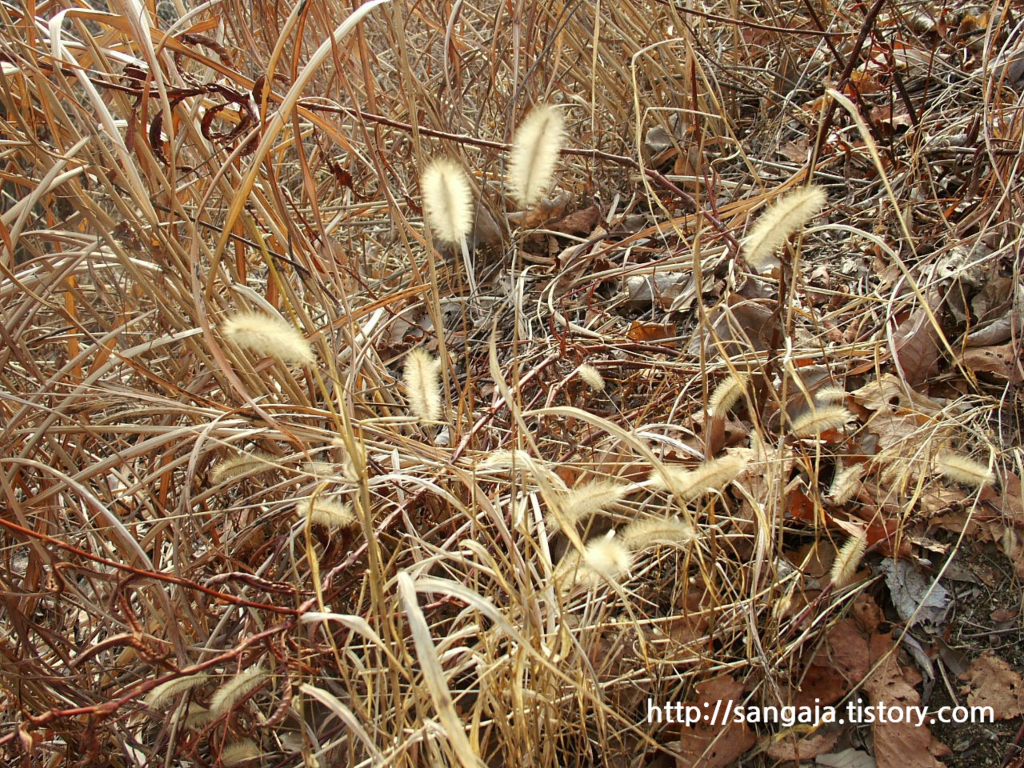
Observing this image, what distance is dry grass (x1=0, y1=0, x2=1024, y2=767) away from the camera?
99cm

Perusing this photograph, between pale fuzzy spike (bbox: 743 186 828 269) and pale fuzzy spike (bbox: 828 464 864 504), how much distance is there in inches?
15.2

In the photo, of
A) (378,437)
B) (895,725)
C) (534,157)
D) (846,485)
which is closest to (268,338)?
(534,157)

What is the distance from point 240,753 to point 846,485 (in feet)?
3.13

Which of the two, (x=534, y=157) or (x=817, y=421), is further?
(x=817, y=421)

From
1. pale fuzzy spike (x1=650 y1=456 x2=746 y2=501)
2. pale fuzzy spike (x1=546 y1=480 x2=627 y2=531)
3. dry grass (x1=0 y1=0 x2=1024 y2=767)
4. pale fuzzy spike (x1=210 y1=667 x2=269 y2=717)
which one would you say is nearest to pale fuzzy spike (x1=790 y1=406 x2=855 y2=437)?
dry grass (x1=0 y1=0 x2=1024 y2=767)

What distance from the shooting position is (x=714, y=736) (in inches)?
42.6

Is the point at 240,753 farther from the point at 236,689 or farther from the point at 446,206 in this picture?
the point at 446,206

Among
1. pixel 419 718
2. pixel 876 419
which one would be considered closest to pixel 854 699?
pixel 876 419

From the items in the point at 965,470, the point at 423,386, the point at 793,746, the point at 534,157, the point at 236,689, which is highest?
the point at 534,157

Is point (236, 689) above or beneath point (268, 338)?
beneath

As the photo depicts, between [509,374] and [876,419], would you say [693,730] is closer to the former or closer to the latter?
[876,419]

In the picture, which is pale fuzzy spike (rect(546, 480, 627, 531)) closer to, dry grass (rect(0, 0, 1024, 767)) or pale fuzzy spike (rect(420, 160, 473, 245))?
dry grass (rect(0, 0, 1024, 767))

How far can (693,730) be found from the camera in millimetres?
1089

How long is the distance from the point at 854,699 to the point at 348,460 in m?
0.78
